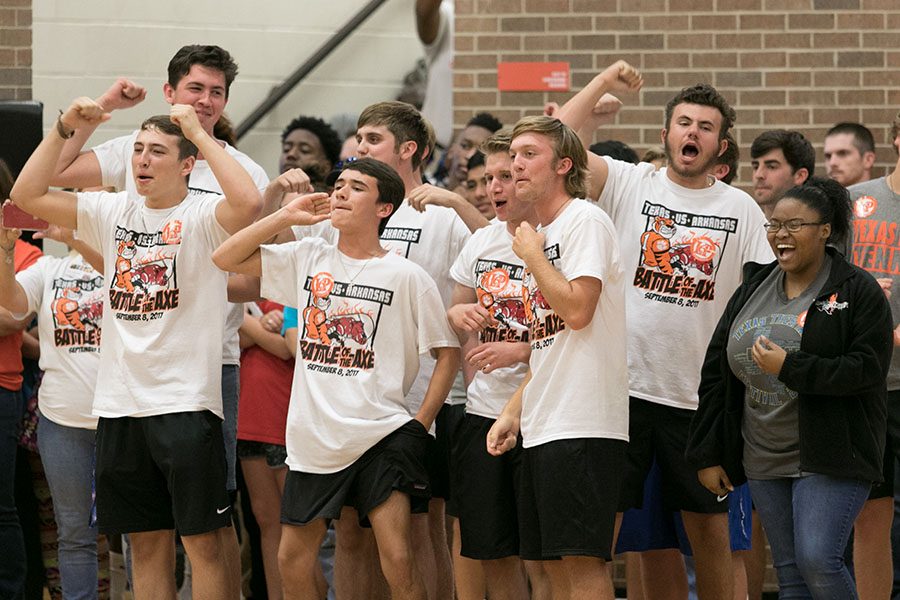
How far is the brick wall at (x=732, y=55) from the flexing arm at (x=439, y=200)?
1960 mm

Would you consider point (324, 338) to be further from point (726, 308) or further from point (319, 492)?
point (726, 308)

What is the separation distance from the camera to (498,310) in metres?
4.79

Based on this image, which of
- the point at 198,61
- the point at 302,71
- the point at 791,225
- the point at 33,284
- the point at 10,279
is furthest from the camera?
the point at 302,71

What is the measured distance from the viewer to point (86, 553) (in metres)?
5.61

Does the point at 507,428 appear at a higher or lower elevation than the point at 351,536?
higher

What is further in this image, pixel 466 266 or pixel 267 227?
pixel 466 266

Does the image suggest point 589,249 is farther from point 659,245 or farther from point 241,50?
point 241,50

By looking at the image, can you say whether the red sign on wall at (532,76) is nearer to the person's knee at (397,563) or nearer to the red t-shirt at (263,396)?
the red t-shirt at (263,396)

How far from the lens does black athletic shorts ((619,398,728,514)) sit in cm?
484

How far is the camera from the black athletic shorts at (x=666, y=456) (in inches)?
190

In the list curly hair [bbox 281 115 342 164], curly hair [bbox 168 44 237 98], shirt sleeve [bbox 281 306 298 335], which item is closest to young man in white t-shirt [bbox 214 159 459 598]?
curly hair [bbox 168 44 237 98]

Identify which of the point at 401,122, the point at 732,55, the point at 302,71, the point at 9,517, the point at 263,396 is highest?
the point at 302,71

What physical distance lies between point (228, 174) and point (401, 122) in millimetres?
920

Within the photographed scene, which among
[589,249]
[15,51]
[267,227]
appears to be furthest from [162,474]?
[15,51]
